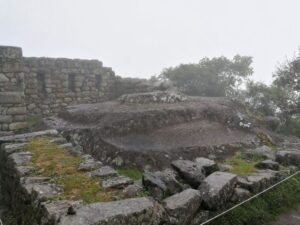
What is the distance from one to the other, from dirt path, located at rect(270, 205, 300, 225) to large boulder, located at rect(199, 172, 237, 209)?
0.93 m

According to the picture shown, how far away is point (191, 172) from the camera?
599 centimetres

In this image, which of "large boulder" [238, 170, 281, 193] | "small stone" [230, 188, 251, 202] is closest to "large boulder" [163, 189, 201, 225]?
"small stone" [230, 188, 251, 202]

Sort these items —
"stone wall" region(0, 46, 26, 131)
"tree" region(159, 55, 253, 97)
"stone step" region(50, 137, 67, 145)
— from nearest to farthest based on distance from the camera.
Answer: "stone step" region(50, 137, 67, 145) → "stone wall" region(0, 46, 26, 131) → "tree" region(159, 55, 253, 97)

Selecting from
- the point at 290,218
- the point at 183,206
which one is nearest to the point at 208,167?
the point at 290,218

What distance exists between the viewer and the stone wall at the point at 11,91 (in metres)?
9.63

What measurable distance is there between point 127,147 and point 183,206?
3.58 metres

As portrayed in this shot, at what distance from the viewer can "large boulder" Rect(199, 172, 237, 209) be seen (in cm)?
522

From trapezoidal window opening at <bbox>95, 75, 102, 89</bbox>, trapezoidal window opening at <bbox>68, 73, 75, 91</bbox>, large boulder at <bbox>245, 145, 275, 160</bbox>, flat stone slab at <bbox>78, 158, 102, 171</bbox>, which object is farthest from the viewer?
trapezoidal window opening at <bbox>95, 75, 102, 89</bbox>

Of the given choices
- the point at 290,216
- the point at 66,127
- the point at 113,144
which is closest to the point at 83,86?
the point at 66,127

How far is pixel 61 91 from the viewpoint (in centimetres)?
1429

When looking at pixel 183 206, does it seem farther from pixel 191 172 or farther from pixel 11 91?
pixel 11 91

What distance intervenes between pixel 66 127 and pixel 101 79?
6.16 meters

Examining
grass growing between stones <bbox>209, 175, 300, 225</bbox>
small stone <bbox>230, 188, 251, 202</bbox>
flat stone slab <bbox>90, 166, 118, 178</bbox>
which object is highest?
flat stone slab <bbox>90, 166, 118, 178</bbox>

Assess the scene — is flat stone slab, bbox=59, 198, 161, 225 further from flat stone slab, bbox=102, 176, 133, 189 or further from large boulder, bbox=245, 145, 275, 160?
large boulder, bbox=245, 145, 275, 160
